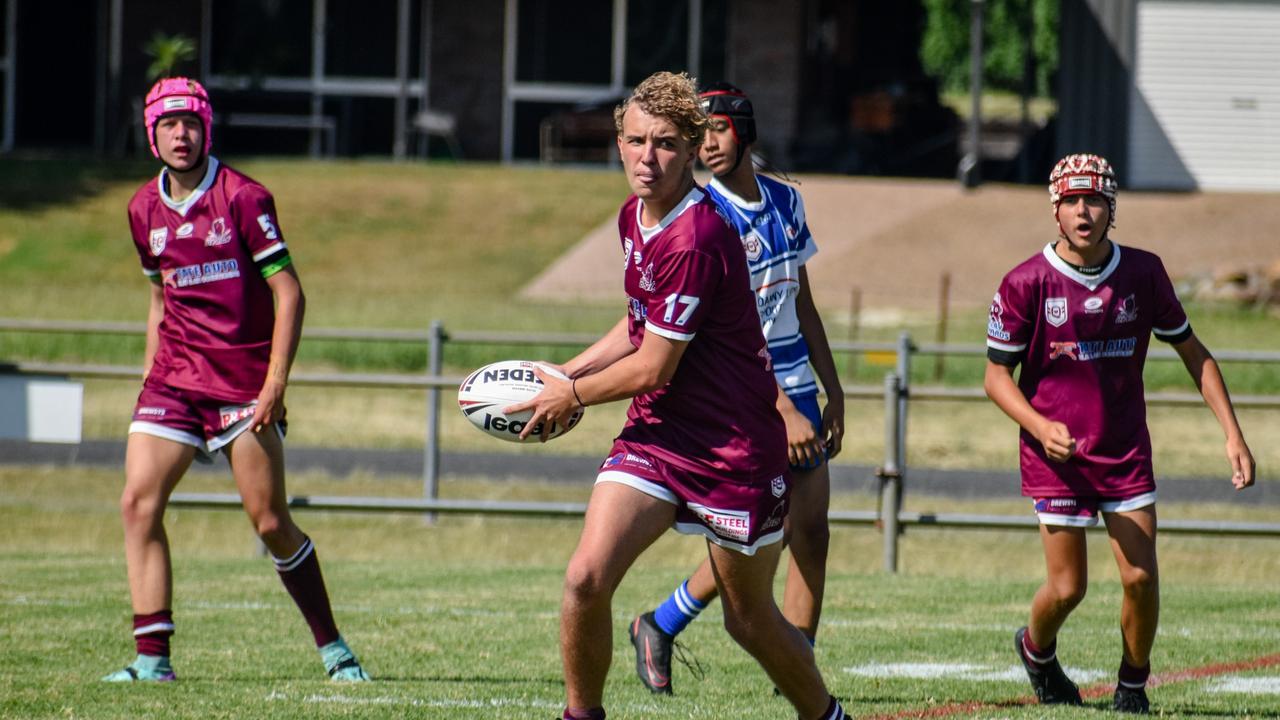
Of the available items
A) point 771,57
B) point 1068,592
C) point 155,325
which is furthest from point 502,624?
point 771,57

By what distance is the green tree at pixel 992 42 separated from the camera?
6794cm

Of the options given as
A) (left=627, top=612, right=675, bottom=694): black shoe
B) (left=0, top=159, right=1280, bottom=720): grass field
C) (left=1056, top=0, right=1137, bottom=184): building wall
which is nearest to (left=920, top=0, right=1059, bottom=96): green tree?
(left=1056, top=0, right=1137, bottom=184): building wall

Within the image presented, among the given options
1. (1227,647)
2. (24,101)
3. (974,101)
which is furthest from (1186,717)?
(24,101)

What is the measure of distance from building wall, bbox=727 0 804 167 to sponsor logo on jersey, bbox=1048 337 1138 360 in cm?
2860

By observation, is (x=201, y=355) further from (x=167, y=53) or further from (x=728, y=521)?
(x=167, y=53)

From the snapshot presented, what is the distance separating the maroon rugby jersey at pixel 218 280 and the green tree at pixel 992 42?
63.7 m

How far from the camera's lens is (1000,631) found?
7.72 meters

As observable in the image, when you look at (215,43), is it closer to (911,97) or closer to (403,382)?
(911,97)

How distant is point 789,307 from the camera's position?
595cm

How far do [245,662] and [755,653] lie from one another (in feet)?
9.03

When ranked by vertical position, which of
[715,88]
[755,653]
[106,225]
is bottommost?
[106,225]

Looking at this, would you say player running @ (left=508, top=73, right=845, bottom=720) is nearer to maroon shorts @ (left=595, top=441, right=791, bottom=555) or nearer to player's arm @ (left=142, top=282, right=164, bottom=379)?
maroon shorts @ (left=595, top=441, right=791, bottom=555)

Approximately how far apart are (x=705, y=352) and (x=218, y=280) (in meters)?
2.41

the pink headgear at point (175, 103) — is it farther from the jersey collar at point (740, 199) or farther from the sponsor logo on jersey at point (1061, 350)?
the sponsor logo on jersey at point (1061, 350)
